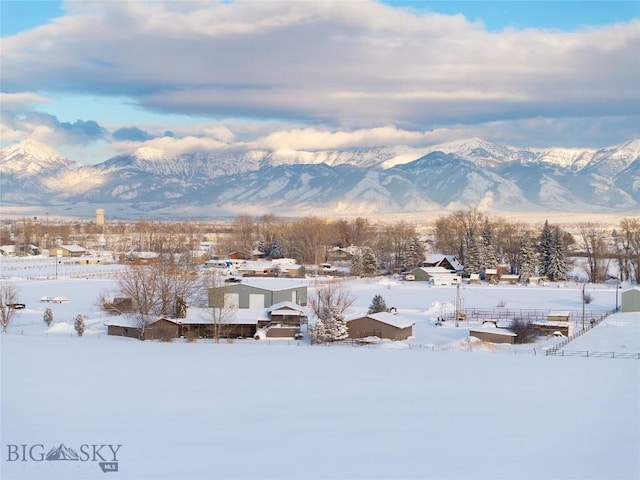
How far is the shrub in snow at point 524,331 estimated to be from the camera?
28.9 m

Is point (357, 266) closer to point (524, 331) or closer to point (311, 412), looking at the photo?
point (524, 331)

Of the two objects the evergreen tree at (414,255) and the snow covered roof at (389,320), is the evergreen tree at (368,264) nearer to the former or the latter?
the evergreen tree at (414,255)

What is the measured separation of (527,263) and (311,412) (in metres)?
46.9

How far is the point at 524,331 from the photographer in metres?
29.3

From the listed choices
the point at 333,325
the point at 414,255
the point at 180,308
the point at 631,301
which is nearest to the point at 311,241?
the point at 414,255

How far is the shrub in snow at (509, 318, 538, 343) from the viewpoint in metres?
28.9

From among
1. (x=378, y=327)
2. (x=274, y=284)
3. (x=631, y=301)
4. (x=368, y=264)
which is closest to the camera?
(x=378, y=327)

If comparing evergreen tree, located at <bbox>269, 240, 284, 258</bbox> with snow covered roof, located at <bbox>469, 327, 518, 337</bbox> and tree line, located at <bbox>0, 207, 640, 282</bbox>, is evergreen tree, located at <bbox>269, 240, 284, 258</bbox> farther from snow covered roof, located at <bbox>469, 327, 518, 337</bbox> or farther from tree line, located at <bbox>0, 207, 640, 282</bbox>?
snow covered roof, located at <bbox>469, 327, 518, 337</bbox>

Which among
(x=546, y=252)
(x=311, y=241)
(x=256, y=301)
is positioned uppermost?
(x=311, y=241)

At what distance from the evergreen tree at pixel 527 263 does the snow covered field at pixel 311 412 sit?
32.8 metres

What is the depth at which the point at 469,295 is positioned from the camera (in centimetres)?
4634

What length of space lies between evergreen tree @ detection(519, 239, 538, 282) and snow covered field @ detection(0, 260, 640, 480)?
32830 millimetres

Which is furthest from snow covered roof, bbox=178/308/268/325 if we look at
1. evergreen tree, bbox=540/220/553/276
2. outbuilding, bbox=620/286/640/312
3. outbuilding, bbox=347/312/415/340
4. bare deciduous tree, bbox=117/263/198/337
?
evergreen tree, bbox=540/220/553/276

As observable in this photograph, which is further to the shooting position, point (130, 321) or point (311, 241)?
point (311, 241)
